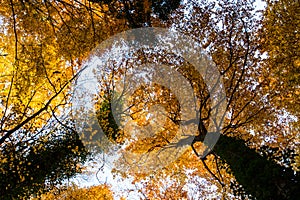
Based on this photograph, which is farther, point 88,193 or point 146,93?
point 88,193

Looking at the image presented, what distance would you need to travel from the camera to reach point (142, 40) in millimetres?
9719

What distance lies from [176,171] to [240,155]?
20.6 feet

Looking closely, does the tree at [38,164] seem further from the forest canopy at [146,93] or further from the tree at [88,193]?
the tree at [88,193]

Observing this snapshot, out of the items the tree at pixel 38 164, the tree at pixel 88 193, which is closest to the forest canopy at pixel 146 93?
the tree at pixel 38 164

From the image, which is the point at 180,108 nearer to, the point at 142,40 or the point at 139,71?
the point at 139,71

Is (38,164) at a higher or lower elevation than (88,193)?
lower

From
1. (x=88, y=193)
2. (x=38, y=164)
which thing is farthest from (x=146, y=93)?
(x=88, y=193)

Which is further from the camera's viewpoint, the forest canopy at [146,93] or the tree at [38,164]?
the tree at [38,164]

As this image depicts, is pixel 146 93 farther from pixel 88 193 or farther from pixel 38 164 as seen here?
pixel 88 193

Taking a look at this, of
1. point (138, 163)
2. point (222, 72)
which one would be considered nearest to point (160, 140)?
point (138, 163)

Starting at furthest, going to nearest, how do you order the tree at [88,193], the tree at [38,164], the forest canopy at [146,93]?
1. the tree at [88,193]
2. the tree at [38,164]
3. the forest canopy at [146,93]

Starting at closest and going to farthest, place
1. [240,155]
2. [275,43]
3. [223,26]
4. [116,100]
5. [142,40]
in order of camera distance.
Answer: [240,155], [275,43], [142,40], [223,26], [116,100]

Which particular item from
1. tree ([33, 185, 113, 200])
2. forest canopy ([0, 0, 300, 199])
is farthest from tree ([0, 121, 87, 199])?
tree ([33, 185, 113, 200])

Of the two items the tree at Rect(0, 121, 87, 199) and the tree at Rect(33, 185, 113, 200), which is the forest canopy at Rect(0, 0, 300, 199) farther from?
the tree at Rect(33, 185, 113, 200)
